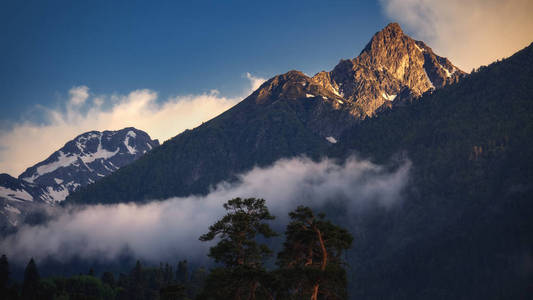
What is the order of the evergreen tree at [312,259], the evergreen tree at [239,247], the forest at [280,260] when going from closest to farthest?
the evergreen tree at [312,259] → the forest at [280,260] → the evergreen tree at [239,247]

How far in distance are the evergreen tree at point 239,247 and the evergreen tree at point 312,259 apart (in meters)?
3.67

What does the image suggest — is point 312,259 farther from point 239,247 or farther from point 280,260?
point 239,247

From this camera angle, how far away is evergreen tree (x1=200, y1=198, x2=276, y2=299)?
69.2m

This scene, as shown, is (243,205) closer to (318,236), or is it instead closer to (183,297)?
(318,236)

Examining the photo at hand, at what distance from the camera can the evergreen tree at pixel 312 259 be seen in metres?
64.6

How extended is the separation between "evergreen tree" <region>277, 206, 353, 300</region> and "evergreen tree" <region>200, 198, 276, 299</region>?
144 inches

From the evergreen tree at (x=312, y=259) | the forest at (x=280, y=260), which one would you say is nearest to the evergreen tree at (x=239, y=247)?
the forest at (x=280, y=260)

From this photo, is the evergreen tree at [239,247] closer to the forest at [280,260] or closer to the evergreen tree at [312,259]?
the forest at [280,260]

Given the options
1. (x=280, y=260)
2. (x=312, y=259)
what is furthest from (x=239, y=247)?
(x=312, y=259)

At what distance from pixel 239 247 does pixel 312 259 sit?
9715 millimetres

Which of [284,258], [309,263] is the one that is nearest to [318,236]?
[309,263]

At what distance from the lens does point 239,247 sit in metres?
72.8

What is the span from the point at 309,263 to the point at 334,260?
12.4ft

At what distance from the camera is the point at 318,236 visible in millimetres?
68875
